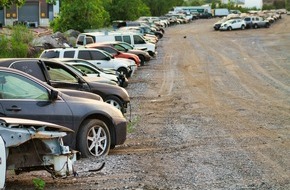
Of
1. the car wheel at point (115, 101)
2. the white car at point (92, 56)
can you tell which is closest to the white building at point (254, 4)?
the white car at point (92, 56)

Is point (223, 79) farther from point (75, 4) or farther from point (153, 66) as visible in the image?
point (75, 4)

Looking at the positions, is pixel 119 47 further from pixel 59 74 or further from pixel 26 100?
pixel 26 100

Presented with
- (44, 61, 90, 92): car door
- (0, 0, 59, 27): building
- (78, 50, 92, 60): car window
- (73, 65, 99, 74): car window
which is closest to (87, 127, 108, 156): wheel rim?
(44, 61, 90, 92): car door

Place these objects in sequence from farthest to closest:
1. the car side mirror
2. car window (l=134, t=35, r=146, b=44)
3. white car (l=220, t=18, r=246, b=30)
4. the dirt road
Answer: white car (l=220, t=18, r=246, b=30) < car window (l=134, t=35, r=146, b=44) < the car side mirror < the dirt road

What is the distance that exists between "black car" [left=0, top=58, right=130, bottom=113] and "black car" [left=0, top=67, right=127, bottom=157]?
7.23 feet

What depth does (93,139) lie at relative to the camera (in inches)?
449

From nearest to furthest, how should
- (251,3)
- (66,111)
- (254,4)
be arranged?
Result: (66,111) → (254,4) → (251,3)

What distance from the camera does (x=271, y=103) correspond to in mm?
20797

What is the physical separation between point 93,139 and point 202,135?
3.54m

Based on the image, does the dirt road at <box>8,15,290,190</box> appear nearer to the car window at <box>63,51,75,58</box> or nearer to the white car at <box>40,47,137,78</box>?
the white car at <box>40,47,137,78</box>

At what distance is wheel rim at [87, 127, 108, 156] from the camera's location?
11352mm

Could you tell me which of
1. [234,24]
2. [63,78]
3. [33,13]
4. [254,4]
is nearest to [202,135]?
[63,78]

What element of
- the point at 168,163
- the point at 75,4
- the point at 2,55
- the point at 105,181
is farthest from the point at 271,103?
the point at 75,4

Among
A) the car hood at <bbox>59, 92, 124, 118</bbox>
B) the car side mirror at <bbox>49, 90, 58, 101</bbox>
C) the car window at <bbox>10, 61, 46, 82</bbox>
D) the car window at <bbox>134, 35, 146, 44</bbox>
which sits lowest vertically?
the car window at <bbox>134, 35, 146, 44</bbox>
